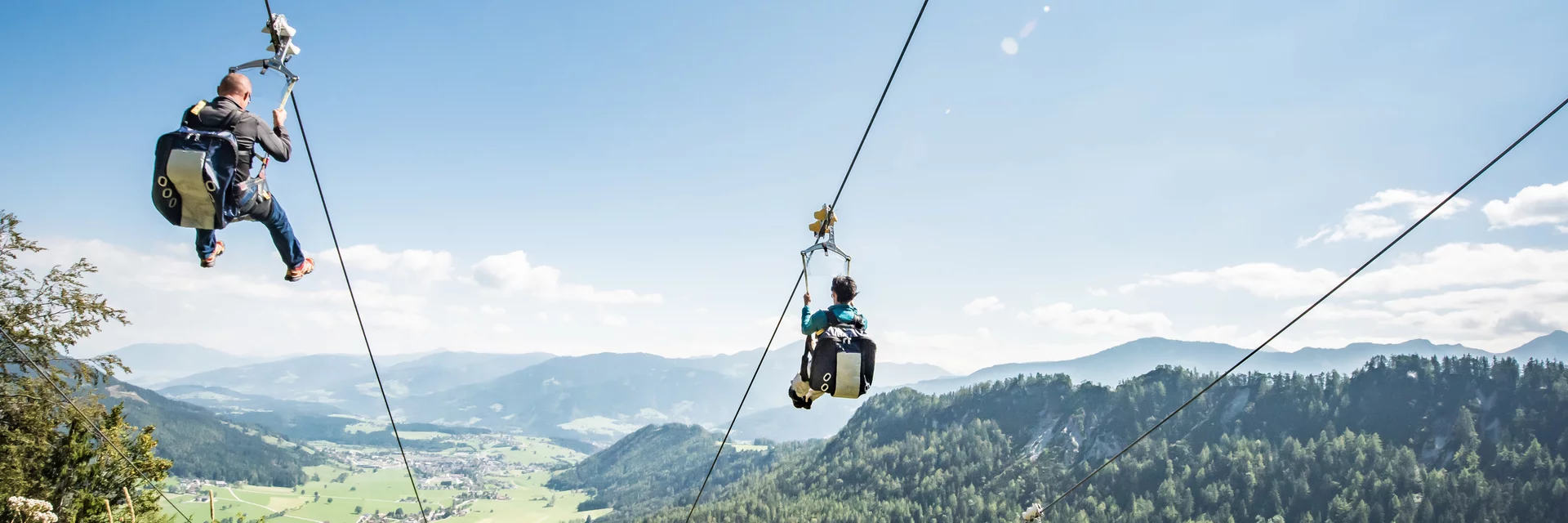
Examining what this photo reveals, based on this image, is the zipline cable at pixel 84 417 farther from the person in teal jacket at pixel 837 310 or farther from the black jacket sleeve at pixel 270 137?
the person in teal jacket at pixel 837 310

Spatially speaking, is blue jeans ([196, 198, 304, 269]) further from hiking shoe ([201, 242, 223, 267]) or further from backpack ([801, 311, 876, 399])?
backpack ([801, 311, 876, 399])

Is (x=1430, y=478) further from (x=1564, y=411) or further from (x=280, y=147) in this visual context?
(x=280, y=147)

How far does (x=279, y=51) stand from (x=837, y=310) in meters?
5.63

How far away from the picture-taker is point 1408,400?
609 ft

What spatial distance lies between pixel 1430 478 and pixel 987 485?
86992 millimetres

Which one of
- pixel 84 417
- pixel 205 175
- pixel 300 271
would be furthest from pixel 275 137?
pixel 84 417

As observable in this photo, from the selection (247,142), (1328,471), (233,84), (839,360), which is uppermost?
(233,84)

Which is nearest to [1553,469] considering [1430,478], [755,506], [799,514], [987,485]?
[1430,478]

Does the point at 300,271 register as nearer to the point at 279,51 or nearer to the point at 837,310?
the point at 279,51

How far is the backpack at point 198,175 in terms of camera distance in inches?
195

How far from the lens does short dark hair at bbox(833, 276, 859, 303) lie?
8.74 meters

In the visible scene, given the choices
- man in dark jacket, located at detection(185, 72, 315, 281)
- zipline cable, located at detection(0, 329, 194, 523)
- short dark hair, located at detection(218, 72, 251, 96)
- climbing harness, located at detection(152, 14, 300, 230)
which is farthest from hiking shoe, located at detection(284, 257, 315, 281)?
zipline cable, located at detection(0, 329, 194, 523)

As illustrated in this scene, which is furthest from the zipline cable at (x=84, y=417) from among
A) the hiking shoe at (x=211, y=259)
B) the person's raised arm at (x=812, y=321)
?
the person's raised arm at (x=812, y=321)

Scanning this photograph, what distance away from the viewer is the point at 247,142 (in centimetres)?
539
